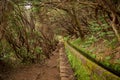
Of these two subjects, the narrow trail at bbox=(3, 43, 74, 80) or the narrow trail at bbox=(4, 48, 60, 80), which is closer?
the narrow trail at bbox=(3, 43, 74, 80)

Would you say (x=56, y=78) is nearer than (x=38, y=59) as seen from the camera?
Yes

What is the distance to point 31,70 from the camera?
12.8 meters

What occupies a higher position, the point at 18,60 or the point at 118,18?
the point at 118,18

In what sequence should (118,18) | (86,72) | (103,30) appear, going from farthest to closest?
(103,30), (118,18), (86,72)

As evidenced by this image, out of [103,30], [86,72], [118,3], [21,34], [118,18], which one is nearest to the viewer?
[86,72]

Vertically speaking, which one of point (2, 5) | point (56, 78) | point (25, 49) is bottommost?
point (56, 78)

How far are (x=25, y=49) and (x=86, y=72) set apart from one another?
21.0 ft

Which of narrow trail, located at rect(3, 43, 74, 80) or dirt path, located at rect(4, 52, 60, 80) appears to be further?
dirt path, located at rect(4, 52, 60, 80)

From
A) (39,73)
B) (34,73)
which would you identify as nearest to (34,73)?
(34,73)

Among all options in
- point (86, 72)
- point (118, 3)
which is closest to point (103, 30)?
point (118, 3)

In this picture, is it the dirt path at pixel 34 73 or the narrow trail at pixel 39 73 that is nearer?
the narrow trail at pixel 39 73

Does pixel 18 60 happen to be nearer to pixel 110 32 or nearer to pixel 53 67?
pixel 53 67

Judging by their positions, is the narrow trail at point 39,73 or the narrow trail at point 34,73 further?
the narrow trail at point 34,73

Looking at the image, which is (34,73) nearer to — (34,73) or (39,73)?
(34,73)
